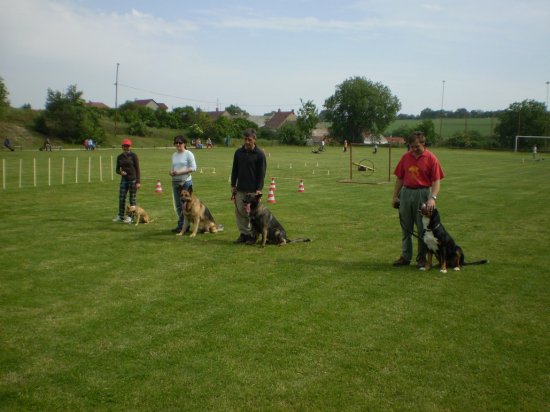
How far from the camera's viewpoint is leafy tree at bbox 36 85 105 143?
59875 millimetres

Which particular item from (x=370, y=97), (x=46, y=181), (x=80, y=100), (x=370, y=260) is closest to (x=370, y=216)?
(x=370, y=260)

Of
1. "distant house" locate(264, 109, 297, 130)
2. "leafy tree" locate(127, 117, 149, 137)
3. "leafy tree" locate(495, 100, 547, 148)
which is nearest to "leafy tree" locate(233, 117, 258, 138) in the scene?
"leafy tree" locate(127, 117, 149, 137)

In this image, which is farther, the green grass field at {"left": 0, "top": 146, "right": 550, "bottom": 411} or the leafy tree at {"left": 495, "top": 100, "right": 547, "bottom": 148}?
the leafy tree at {"left": 495, "top": 100, "right": 547, "bottom": 148}

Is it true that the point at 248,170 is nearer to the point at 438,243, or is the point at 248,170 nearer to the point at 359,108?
the point at 438,243

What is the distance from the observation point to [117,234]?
1016cm

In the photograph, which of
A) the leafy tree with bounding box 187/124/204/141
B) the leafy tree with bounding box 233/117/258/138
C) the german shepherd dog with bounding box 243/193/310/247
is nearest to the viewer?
the german shepherd dog with bounding box 243/193/310/247

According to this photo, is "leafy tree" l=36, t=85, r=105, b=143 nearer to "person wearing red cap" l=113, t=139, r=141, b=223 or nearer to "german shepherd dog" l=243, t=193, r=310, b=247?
"person wearing red cap" l=113, t=139, r=141, b=223

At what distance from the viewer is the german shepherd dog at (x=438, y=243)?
7203 mm

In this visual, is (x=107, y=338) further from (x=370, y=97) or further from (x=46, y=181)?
(x=370, y=97)

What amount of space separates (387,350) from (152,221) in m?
8.30

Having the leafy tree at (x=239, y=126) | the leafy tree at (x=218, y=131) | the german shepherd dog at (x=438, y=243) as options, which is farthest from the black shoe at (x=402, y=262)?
the leafy tree at (x=239, y=126)

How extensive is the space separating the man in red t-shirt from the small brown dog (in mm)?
6316

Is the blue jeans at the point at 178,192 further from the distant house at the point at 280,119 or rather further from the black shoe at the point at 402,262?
the distant house at the point at 280,119

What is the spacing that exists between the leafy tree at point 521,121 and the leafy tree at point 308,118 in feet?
101
